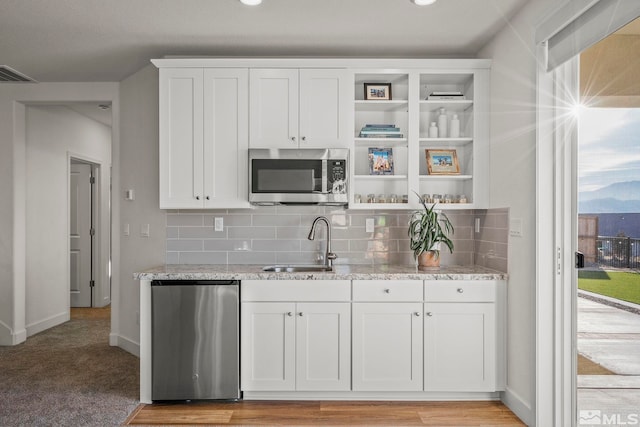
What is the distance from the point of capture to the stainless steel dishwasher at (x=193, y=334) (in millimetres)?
2977

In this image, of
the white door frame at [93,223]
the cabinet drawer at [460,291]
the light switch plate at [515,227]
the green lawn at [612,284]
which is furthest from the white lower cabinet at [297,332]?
the white door frame at [93,223]

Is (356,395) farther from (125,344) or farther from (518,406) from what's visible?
(125,344)

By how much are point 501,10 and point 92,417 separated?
141 inches

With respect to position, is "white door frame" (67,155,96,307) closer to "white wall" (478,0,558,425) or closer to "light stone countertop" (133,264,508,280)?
"light stone countertop" (133,264,508,280)

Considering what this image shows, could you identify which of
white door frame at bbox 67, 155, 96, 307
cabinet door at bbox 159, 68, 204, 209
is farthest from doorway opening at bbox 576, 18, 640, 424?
white door frame at bbox 67, 155, 96, 307

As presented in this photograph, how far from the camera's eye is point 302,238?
12.0ft

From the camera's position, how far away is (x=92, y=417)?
112 inches

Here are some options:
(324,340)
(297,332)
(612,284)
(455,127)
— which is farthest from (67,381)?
(612,284)

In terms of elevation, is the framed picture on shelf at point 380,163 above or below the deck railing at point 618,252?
above

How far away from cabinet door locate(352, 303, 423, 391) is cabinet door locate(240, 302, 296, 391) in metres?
0.43

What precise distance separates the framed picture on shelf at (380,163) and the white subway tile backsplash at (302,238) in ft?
1.11

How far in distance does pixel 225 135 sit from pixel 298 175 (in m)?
0.61

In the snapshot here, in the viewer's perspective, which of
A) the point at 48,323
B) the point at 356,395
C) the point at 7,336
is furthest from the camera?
the point at 48,323

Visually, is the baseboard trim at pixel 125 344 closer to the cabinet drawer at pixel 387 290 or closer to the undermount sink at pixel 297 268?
the undermount sink at pixel 297 268
